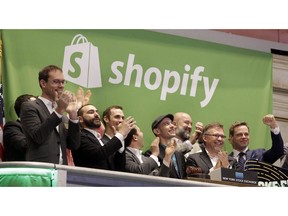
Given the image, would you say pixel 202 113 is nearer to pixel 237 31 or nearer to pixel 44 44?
pixel 237 31

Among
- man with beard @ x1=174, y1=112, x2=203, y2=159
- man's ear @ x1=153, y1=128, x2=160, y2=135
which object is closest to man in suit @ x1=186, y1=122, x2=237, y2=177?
man with beard @ x1=174, y1=112, x2=203, y2=159

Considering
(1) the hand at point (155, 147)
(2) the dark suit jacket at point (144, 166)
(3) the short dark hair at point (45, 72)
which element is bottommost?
(2) the dark suit jacket at point (144, 166)

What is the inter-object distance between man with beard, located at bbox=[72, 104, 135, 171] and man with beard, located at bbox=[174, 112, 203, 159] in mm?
596

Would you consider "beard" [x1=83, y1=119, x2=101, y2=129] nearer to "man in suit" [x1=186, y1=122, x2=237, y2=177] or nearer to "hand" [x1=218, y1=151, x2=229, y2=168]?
"man in suit" [x1=186, y1=122, x2=237, y2=177]

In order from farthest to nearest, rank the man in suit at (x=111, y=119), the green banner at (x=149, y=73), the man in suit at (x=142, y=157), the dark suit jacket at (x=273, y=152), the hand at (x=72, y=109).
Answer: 1. the dark suit jacket at (x=273, y=152)
2. the green banner at (x=149, y=73)
3. the man in suit at (x=111, y=119)
4. the man in suit at (x=142, y=157)
5. the hand at (x=72, y=109)

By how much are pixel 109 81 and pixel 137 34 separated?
A: 0.54 m

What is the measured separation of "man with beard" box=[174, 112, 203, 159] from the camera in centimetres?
957

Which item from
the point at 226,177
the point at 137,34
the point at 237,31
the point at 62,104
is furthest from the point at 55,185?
the point at 237,31

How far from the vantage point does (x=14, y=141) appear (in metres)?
8.90

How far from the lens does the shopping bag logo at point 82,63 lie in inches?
392

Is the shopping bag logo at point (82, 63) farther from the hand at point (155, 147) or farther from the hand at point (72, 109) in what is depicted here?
the hand at point (72, 109)

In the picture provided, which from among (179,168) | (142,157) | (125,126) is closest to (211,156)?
(179,168)

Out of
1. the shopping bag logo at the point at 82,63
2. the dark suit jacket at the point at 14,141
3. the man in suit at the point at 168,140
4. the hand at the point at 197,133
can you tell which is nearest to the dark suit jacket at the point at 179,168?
the man in suit at the point at 168,140

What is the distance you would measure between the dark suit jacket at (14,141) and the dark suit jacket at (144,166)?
89 centimetres
